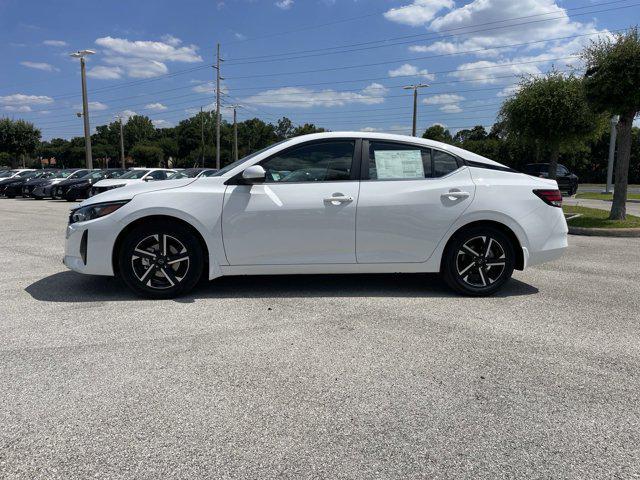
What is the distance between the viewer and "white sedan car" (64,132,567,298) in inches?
184

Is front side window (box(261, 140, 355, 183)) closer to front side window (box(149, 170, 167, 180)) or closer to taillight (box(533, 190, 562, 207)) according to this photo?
taillight (box(533, 190, 562, 207))

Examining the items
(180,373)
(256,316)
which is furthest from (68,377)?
(256,316)

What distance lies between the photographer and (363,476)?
7.04 ft

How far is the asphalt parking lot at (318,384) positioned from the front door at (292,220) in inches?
18.3

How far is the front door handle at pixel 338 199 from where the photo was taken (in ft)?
15.5

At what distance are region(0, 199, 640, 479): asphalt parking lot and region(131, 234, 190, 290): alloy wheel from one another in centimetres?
23

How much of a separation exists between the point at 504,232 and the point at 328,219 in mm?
1853

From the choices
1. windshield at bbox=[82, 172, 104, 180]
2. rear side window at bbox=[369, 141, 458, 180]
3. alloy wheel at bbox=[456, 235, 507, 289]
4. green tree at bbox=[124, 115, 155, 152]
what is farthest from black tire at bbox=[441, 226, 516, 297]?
green tree at bbox=[124, 115, 155, 152]

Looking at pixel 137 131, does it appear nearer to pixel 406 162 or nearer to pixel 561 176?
pixel 561 176

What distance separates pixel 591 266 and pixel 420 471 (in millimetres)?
5742

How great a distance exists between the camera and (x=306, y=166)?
4879 mm

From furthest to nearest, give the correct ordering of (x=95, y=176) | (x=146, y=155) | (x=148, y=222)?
1. (x=146, y=155)
2. (x=95, y=176)
3. (x=148, y=222)

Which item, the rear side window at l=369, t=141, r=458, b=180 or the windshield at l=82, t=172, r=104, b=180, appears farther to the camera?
the windshield at l=82, t=172, r=104, b=180

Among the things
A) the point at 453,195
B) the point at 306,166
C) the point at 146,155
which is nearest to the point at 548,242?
the point at 453,195
